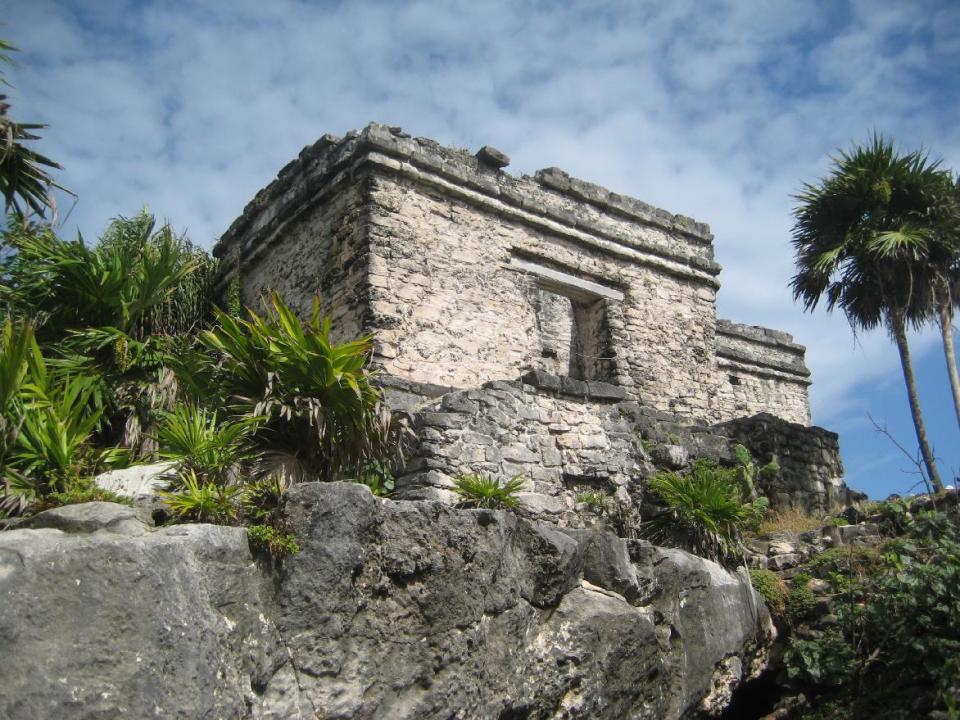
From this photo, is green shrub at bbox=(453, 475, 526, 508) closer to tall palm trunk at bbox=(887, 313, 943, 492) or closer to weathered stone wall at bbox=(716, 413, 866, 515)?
weathered stone wall at bbox=(716, 413, 866, 515)

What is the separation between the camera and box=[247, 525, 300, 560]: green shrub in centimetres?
469

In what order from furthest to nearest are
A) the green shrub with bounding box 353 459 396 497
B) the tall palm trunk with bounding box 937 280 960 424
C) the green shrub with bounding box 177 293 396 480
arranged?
the tall palm trunk with bounding box 937 280 960 424 → the green shrub with bounding box 353 459 396 497 → the green shrub with bounding box 177 293 396 480

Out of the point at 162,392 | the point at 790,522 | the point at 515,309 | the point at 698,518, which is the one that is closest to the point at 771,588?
the point at 698,518

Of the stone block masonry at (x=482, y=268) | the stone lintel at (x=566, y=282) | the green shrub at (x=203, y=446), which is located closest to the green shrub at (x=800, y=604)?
the stone block masonry at (x=482, y=268)

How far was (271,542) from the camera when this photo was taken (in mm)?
4707

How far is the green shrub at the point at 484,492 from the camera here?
6.55 metres

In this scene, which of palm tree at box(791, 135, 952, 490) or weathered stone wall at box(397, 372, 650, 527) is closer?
weathered stone wall at box(397, 372, 650, 527)

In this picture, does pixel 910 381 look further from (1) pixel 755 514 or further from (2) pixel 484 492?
(2) pixel 484 492

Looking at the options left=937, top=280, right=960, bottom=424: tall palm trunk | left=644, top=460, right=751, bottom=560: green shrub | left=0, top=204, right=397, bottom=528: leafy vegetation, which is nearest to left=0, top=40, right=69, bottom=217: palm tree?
left=0, top=204, right=397, bottom=528: leafy vegetation

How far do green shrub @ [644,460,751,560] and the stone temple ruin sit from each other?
28 cm

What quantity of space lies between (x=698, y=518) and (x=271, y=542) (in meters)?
4.01

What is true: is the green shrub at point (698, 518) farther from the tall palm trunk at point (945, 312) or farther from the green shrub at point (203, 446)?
the tall palm trunk at point (945, 312)

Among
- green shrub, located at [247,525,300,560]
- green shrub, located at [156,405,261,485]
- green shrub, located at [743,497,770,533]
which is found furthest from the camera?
green shrub, located at [743,497,770,533]

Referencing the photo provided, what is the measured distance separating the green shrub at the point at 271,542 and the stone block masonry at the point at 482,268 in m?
3.14
